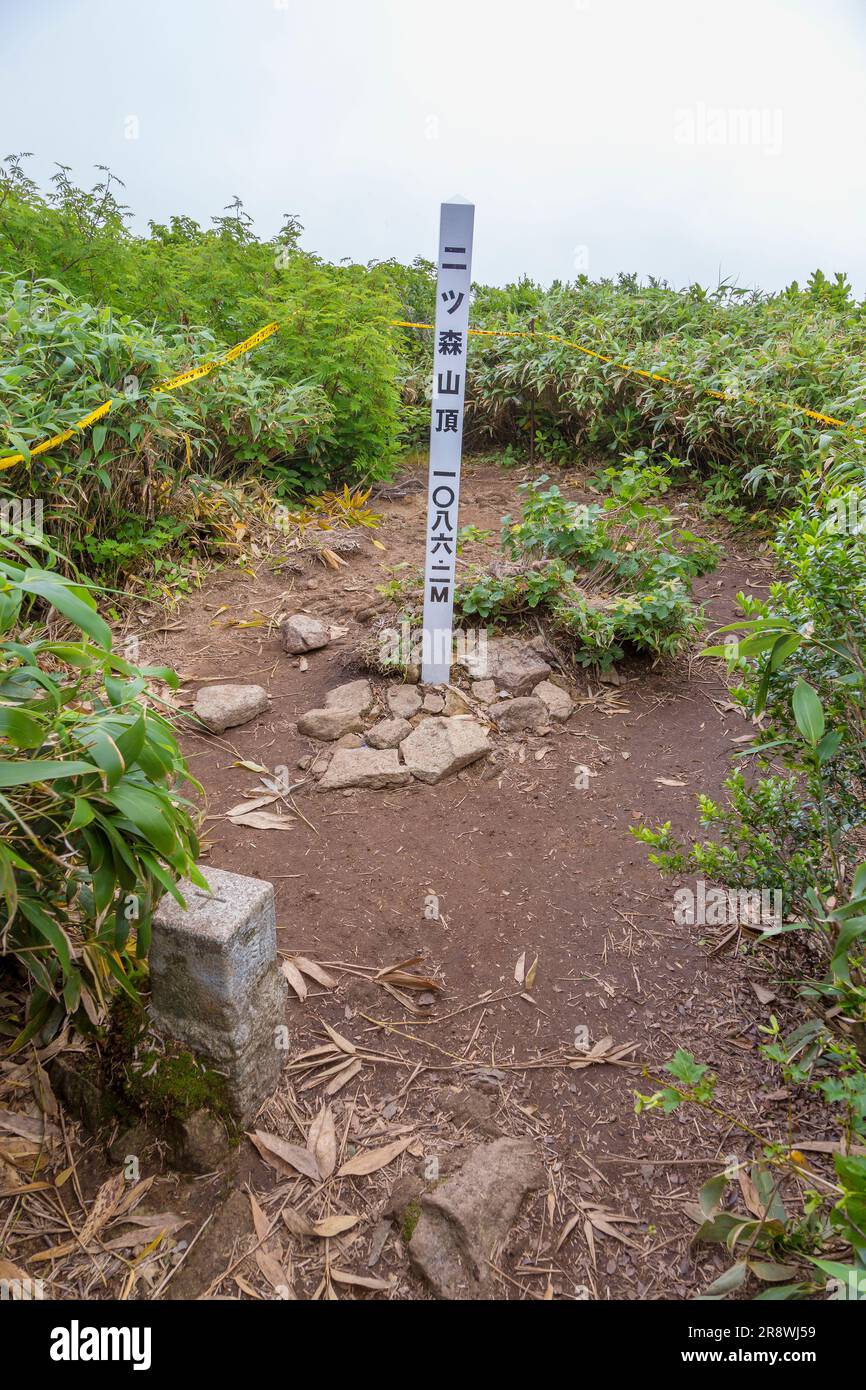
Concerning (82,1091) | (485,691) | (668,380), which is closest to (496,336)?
(668,380)

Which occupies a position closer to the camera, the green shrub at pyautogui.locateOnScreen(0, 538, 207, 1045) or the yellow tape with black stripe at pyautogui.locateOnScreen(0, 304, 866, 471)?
the green shrub at pyautogui.locateOnScreen(0, 538, 207, 1045)

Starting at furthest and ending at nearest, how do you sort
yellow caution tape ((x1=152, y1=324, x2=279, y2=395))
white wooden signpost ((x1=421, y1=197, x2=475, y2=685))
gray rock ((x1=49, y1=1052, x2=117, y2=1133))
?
yellow caution tape ((x1=152, y1=324, x2=279, y2=395)) < white wooden signpost ((x1=421, y1=197, x2=475, y2=685)) < gray rock ((x1=49, y1=1052, x2=117, y2=1133))

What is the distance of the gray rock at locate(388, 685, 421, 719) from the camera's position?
3.74 metres

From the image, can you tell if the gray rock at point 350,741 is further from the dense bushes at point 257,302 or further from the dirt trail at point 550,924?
the dense bushes at point 257,302

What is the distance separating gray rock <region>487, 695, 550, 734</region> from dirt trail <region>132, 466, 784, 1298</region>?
3.1 inches

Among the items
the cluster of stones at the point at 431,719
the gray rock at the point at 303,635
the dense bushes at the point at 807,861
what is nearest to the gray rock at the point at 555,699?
the cluster of stones at the point at 431,719

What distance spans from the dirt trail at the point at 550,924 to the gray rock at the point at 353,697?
0.38ft

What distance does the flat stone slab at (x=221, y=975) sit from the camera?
1.83m

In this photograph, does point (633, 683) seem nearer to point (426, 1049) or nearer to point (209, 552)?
point (426, 1049)

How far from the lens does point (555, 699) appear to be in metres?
3.83

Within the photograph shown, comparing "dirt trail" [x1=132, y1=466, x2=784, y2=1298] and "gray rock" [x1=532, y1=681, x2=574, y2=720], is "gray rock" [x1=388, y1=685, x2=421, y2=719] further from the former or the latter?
"gray rock" [x1=532, y1=681, x2=574, y2=720]

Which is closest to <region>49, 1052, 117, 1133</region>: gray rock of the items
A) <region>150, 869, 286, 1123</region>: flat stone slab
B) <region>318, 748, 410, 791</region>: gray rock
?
<region>150, 869, 286, 1123</region>: flat stone slab

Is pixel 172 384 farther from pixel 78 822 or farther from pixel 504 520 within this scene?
pixel 78 822

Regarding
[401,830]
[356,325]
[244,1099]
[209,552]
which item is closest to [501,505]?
[356,325]
